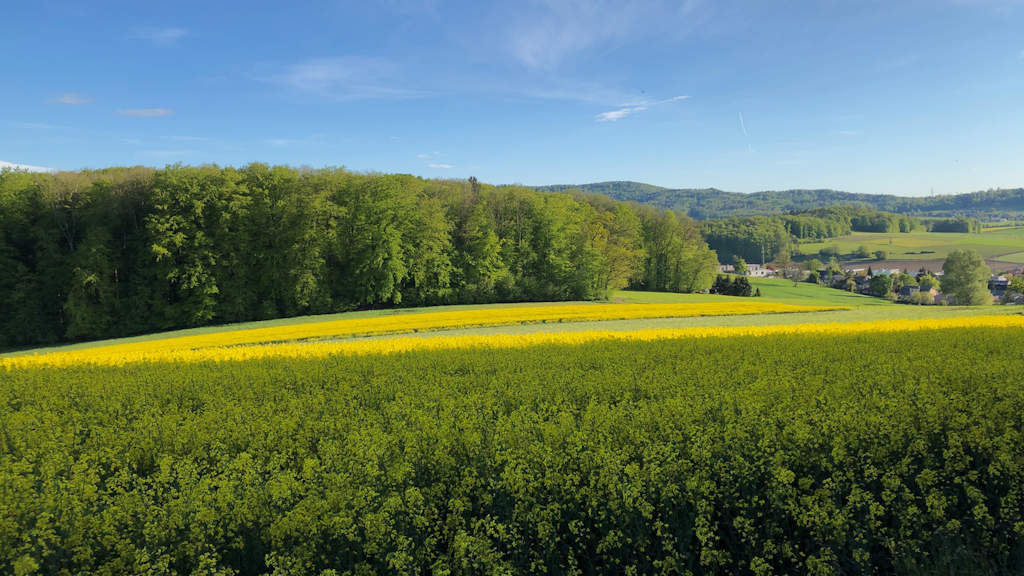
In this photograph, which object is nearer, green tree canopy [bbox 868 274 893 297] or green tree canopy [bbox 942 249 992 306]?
green tree canopy [bbox 942 249 992 306]

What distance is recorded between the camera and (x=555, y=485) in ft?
15.4

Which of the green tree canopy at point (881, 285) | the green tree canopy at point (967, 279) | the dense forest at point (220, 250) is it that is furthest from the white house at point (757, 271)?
the dense forest at point (220, 250)

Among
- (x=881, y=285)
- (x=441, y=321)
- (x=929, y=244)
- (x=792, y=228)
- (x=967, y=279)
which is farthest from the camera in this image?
(x=792, y=228)

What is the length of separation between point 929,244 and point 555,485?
18805 cm

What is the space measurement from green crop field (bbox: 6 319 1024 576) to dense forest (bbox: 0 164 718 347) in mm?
33266

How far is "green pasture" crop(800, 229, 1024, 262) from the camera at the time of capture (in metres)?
122

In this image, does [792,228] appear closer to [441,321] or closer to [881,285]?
[881,285]

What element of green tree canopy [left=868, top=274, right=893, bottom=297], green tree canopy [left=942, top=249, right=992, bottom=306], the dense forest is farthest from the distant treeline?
the dense forest

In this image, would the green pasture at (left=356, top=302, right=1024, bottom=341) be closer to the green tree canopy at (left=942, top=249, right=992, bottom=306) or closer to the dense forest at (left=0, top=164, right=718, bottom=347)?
the dense forest at (left=0, top=164, right=718, bottom=347)

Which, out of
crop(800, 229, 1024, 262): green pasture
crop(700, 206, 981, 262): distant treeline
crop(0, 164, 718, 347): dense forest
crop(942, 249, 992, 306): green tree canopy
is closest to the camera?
crop(0, 164, 718, 347): dense forest

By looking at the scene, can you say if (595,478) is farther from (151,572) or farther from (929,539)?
(151,572)

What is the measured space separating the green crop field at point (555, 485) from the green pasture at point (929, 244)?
149873mm

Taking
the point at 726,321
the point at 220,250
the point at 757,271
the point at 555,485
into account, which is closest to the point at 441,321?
the point at 726,321

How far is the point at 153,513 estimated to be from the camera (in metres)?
4.50
